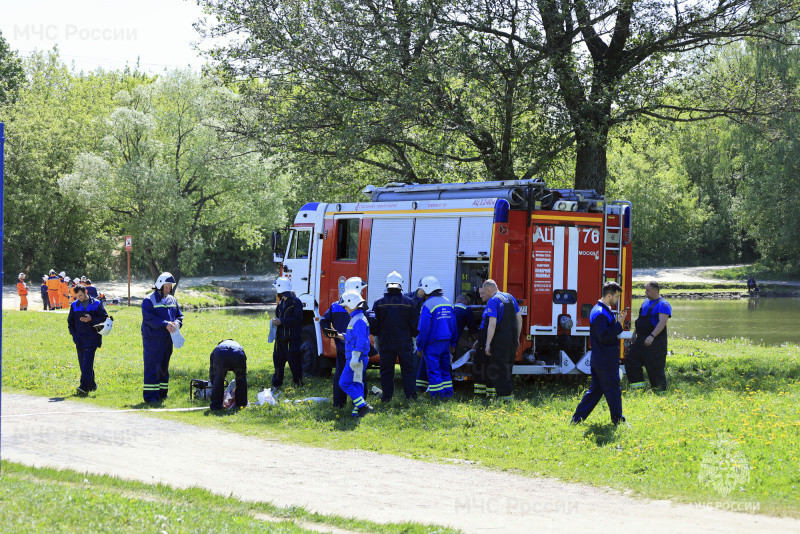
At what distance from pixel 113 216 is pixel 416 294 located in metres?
36.3

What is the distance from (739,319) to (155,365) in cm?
2799

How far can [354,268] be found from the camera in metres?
15.2

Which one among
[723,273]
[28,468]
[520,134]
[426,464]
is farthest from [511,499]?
[723,273]

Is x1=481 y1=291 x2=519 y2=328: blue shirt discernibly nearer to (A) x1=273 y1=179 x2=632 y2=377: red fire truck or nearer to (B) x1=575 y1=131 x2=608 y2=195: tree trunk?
(A) x1=273 y1=179 x2=632 y2=377: red fire truck

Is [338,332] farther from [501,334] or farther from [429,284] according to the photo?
[501,334]

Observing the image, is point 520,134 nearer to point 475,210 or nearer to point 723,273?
point 475,210

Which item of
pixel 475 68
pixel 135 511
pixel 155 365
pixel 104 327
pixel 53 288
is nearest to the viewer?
pixel 135 511

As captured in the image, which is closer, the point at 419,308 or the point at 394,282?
the point at 394,282

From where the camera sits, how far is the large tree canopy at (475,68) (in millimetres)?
17078

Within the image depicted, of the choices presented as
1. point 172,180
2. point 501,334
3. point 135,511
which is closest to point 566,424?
point 501,334

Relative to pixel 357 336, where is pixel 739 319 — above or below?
below

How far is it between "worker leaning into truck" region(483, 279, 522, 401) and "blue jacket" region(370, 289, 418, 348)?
4.08ft

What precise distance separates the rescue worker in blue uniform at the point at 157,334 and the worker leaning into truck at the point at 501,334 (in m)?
4.93

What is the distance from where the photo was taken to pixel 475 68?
664 inches
